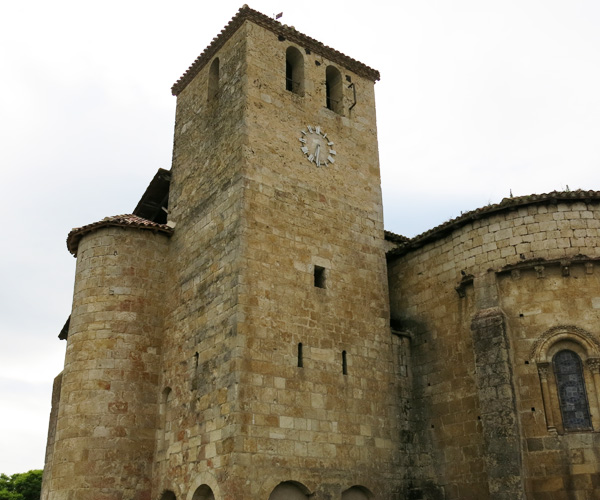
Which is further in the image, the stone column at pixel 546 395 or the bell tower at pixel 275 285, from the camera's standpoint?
the bell tower at pixel 275 285

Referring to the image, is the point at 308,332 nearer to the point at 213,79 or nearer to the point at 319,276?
the point at 319,276

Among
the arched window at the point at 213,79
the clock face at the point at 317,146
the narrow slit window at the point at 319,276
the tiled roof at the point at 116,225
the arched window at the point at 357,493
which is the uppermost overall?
the arched window at the point at 213,79

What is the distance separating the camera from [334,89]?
18.4 metres

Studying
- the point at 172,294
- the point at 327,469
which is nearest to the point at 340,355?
the point at 327,469

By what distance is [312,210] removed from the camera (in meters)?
15.4

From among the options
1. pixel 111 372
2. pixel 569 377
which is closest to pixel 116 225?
pixel 111 372

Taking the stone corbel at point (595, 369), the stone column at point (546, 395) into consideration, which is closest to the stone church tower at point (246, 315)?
the stone column at point (546, 395)

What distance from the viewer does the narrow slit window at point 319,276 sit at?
49.0 feet

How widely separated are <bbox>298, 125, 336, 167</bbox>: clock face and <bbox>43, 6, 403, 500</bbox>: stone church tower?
1.6 inches

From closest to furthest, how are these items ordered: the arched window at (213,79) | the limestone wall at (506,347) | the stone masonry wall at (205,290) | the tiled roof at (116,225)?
the limestone wall at (506,347) < the stone masonry wall at (205,290) < the tiled roof at (116,225) < the arched window at (213,79)

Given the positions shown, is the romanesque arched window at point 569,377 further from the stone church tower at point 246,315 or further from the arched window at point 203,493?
the arched window at point 203,493

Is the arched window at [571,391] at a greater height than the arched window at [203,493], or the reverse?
the arched window at [571,391]

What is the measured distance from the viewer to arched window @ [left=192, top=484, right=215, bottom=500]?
12703mm

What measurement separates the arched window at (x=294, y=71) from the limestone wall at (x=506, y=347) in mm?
5762
